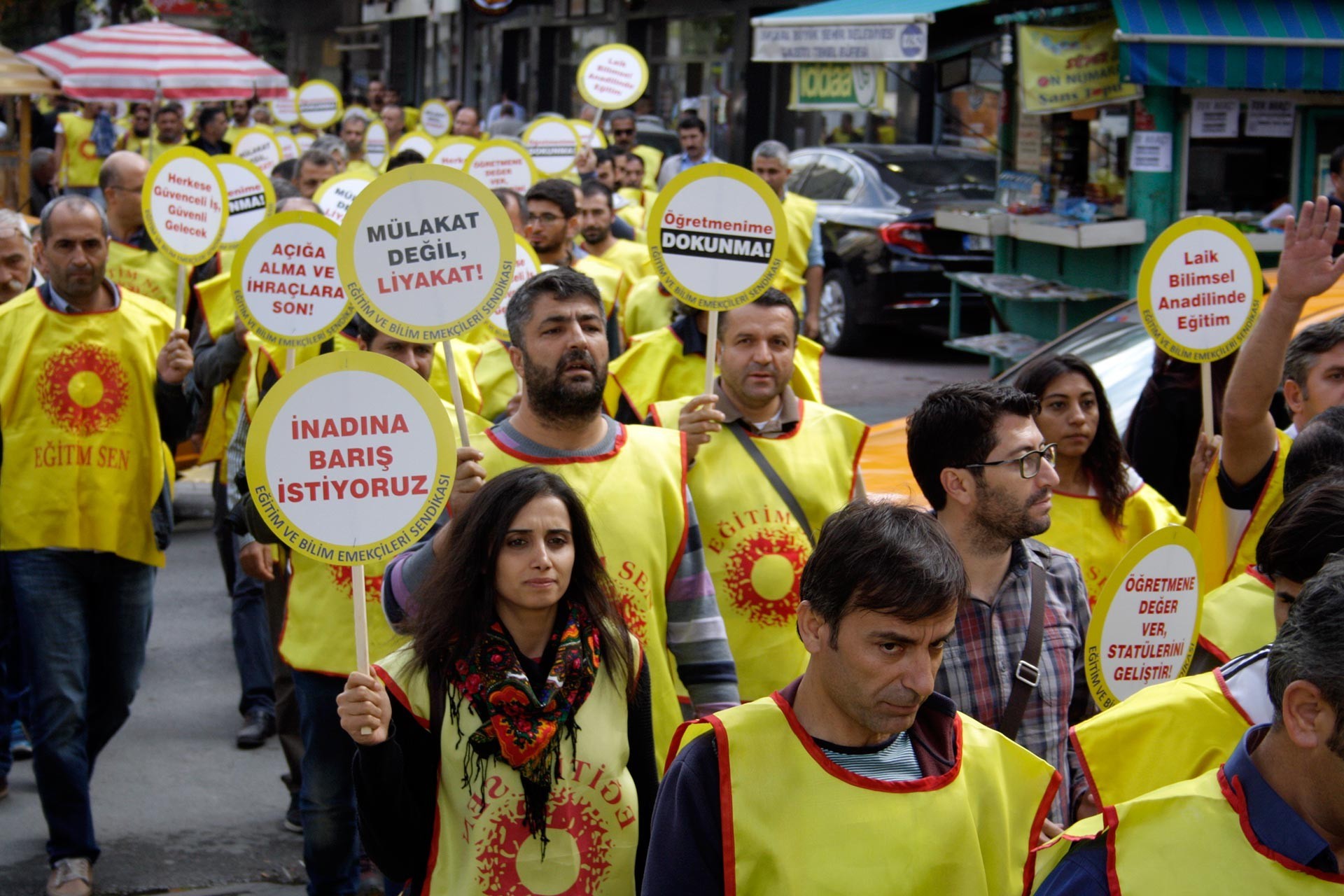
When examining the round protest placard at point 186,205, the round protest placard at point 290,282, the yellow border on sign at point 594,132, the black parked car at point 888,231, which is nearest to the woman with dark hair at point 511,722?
the round protest placard at point 290,282

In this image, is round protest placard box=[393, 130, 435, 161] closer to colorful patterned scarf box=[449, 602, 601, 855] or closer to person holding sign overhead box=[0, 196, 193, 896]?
person holding sign overhead box=[0, 196, 193, 896]

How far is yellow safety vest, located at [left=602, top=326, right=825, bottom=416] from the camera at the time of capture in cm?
580

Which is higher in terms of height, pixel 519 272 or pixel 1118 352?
pixel 519 272

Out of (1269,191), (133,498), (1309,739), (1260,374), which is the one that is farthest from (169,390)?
(1269,191)

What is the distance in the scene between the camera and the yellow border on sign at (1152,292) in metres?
4.62

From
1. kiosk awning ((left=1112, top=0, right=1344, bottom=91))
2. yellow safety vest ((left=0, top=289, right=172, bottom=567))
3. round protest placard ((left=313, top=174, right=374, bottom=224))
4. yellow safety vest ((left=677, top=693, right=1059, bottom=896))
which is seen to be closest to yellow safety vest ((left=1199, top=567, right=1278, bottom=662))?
yellow safety vest ((left=677, top=693, right=1059, bottom=896))

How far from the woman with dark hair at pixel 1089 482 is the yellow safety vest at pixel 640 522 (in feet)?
3.46

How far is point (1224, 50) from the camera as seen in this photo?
34.0ft

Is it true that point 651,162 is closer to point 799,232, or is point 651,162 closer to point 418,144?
point 418,144

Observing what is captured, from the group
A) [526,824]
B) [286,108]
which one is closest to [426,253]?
[526,824]

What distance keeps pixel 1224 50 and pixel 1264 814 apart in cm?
926

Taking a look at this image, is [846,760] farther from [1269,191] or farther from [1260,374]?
[1269,191]

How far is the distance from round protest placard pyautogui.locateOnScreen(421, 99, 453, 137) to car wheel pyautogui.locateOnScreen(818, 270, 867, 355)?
15.8 feet

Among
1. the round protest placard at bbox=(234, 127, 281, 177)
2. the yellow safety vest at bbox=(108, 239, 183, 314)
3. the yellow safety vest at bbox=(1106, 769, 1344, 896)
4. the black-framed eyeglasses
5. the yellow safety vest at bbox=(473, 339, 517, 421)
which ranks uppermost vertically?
the round protest placard at bbox=(234, 127, 281, 177)
